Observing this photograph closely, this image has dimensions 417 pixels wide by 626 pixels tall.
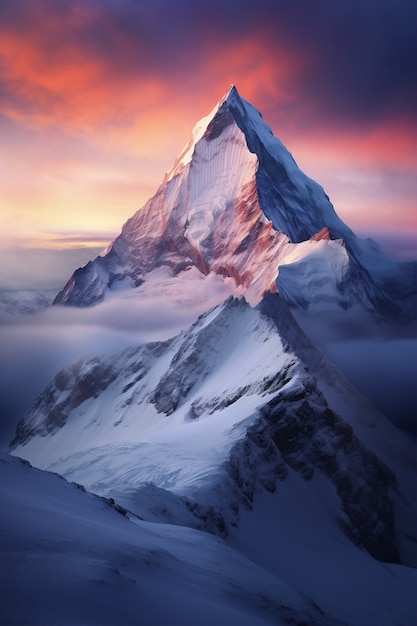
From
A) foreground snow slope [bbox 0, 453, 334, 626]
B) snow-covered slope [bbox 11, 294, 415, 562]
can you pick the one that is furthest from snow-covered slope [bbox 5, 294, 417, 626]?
snow-covered slope [bbox 11, 294, 415, 562]

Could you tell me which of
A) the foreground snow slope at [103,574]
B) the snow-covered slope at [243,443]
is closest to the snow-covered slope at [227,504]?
the foreground snow slope at [103,574]

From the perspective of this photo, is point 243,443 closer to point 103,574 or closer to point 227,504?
point 227,504

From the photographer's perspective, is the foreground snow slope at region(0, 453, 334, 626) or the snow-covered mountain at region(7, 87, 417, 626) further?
the snow-covered mountain at region(7, 87, 417, 626)

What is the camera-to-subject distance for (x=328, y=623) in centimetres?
2844

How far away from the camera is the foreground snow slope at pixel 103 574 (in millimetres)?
16578

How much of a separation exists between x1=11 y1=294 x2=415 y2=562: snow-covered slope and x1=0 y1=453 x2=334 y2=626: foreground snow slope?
57.9ft

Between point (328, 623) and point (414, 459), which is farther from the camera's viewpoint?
point (414, 459)

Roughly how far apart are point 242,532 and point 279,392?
28.9 meters

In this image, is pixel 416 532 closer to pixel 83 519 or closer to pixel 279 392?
pixel 279 392

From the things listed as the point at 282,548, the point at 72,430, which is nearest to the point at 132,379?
the point at 72,430

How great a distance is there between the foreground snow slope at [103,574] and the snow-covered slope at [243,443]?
17633mm

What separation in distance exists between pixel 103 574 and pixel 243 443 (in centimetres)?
5541

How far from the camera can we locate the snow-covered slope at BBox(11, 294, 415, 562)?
62.3 metres

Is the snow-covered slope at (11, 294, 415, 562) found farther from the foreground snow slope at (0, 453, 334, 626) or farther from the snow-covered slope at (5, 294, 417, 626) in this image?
the foreground snow slope at (0, 453, 334, 626)
